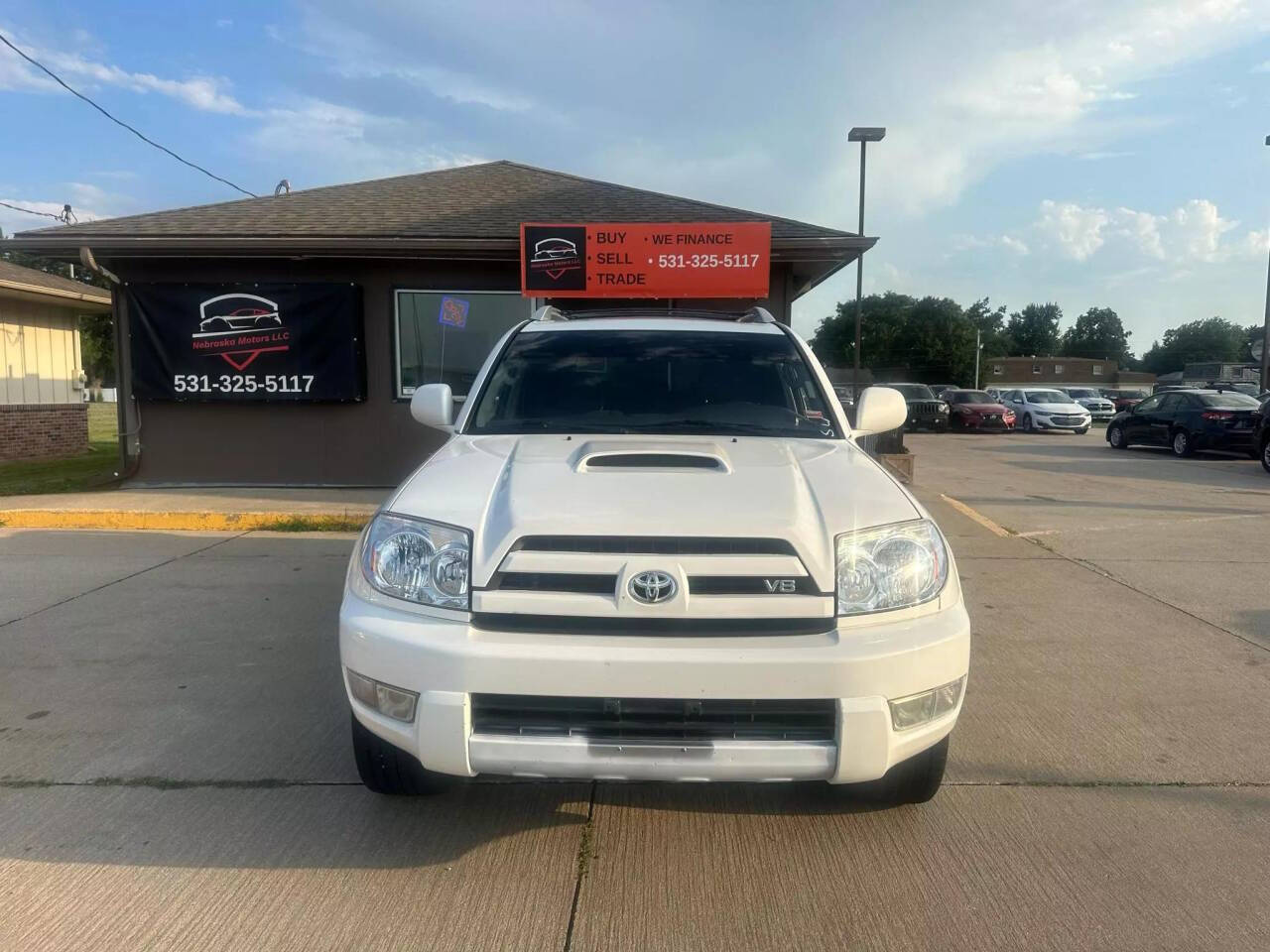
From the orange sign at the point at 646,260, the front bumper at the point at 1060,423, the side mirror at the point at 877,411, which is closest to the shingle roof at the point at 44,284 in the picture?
the orange sign at the point at 646,260

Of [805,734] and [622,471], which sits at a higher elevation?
[622,471]

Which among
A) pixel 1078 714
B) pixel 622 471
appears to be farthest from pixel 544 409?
pixel 1078 714

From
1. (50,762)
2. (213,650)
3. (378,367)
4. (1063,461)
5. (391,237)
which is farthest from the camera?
(1063,461)

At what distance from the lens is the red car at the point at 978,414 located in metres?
28.3

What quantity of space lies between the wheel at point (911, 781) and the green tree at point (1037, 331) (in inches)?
5456

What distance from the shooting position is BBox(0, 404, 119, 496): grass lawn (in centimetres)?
1076

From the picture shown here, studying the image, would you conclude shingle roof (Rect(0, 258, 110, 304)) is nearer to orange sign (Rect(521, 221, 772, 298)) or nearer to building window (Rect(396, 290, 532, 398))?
building window (Rect(396, 290, 532, 398))

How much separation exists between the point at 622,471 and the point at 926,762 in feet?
4.63

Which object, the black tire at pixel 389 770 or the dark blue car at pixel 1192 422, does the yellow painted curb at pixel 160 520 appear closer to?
the black tire at pixel 389 770

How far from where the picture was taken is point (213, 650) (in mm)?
5012

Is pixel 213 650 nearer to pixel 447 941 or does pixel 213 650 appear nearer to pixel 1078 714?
pixel 447 941

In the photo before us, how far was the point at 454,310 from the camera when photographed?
10320mm

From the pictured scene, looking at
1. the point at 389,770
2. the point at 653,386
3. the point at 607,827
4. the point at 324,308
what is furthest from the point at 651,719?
the point at 324,308

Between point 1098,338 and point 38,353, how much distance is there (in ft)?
467
